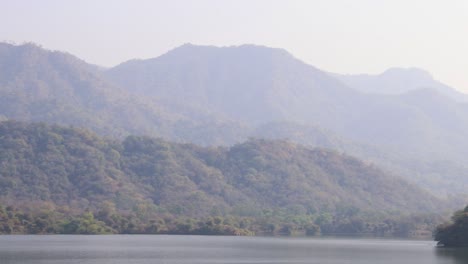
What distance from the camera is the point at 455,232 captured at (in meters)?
101

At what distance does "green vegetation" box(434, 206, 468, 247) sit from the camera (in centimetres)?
9888

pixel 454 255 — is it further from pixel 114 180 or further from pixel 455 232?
pixel 114 180

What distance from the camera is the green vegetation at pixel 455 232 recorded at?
9888 cm

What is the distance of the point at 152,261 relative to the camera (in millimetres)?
74500

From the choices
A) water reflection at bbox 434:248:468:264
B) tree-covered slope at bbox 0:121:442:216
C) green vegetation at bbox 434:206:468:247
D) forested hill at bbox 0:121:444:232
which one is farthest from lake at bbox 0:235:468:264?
tree-covered slope at bbox 0:121:442:216

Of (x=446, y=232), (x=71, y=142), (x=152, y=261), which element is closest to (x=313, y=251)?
(x=446, y=232)

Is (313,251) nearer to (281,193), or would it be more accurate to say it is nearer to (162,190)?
(162,190)

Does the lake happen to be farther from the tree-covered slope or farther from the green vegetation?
the tree-covered slope

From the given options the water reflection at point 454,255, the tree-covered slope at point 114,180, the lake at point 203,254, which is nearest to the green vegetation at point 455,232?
the water reflection at point 454,255

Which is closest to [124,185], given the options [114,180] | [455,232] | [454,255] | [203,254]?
[114,180]

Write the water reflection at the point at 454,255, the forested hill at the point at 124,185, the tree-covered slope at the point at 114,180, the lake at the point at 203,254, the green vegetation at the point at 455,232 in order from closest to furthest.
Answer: the lake at the point at 203,254 < the water reflection at the point at 454,255 < the green vegetation at the point at 455,232 < the forested hill at the point at 124,185 < the tree-covered slope at the point at 114,180

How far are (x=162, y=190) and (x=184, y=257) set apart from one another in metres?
100

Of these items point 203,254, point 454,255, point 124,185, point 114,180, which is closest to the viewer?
point 454,255

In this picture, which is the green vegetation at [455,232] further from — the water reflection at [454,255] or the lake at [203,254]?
the lake at [203,254]
